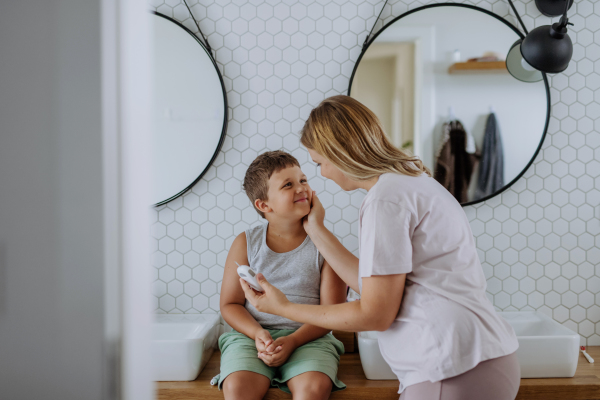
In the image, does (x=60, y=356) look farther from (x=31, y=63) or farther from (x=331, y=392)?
(x=331, y=392)

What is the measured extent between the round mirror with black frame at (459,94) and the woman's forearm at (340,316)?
845 mm

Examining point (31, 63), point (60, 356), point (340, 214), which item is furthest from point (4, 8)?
point (340, 214)

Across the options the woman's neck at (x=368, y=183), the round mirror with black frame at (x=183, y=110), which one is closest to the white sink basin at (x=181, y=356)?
the round mirror with black frame at (x=183, y=110)

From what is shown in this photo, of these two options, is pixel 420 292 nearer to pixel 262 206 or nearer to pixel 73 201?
pixel 262 206

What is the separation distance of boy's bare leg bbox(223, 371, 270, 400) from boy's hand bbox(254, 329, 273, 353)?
0.22ft

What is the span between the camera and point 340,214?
5.56 feet

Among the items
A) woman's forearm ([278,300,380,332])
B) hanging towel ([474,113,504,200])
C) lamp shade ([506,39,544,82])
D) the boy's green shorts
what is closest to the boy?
the boy's green shorts

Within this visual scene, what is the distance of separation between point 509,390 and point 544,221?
3.16 feet

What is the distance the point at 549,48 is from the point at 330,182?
81 centimetres

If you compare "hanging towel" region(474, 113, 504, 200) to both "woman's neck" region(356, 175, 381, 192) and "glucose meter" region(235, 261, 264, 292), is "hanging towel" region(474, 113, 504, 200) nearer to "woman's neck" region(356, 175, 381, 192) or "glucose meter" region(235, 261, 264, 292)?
"woman's neck" region(356, 175, 381, 192)

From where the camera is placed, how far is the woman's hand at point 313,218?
132 cm

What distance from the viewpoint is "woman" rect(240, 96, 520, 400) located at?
35.5 inches

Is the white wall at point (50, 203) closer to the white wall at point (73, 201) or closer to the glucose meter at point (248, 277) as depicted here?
the white wall at point (73, 201)

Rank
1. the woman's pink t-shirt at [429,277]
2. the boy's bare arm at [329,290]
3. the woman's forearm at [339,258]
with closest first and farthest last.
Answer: the woman's pink t-shirt at [429,277], the woman's forearm at [339,258], the boy's bare arm at [329,290]
